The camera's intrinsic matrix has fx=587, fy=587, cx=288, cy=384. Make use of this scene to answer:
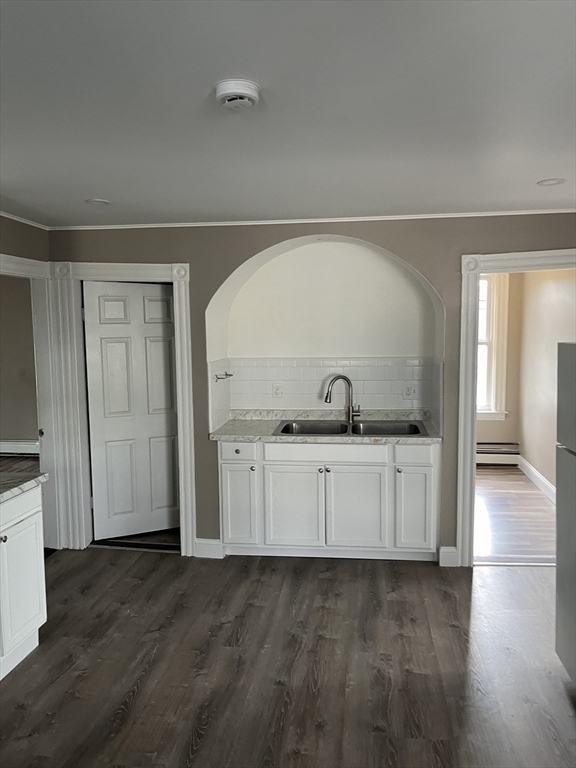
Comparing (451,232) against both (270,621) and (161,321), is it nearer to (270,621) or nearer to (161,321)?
(161,321)

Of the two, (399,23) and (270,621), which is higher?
(399,23)

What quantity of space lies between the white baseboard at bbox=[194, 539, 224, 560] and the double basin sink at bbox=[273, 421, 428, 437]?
3.14ft

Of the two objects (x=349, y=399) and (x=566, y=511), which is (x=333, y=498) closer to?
(x=349, y=399)

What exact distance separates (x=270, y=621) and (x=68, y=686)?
3.72 feet

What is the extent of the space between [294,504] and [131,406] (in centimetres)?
151

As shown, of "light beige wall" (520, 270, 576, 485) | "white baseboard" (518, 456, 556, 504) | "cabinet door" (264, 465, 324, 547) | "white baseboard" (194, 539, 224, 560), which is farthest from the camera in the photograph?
"white baseboard" (518, 456, 556, 504)

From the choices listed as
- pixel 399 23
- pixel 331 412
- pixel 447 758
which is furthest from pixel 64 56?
pixel 331 412

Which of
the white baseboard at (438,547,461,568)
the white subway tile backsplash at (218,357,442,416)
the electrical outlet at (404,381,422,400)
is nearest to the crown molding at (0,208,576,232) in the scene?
the white subway tile backsplash at (218,357,442,416)

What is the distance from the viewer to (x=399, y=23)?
1.47 meters

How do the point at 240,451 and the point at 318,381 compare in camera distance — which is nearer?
the point at 240,451

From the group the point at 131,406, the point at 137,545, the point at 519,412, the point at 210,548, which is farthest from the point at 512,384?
the point at 137,545

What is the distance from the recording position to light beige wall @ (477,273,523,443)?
22.2 feet

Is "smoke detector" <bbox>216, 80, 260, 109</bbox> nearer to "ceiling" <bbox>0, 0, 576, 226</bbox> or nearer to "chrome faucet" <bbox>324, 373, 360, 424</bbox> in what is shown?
"ceiling" <bbox>0, 0, 576, 226</bbox>

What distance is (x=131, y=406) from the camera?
465 cm
